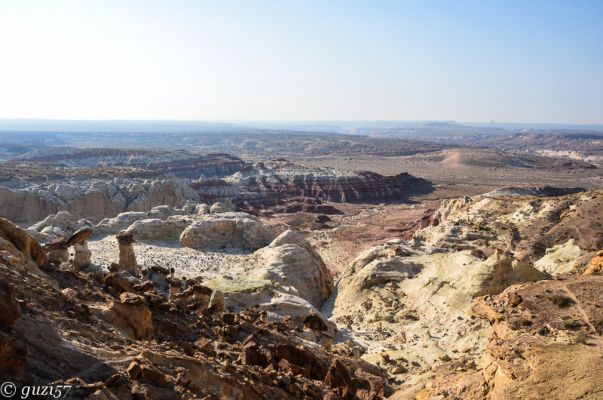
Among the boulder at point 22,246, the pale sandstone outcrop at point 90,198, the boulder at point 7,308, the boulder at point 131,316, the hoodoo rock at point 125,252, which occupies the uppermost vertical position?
the boulder at point 7,308

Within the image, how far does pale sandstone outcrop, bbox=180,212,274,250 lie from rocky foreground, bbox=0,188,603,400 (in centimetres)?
179

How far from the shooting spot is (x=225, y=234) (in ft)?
90.7

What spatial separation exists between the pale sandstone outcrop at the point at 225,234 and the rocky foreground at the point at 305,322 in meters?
1.79

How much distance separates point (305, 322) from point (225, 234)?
13922 millimetres

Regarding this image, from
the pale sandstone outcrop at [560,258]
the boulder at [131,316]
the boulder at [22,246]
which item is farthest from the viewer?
the pale sandstone outcrop at [560,258]

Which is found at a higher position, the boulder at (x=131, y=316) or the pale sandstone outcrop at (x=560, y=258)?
the boulder at (x=131, y=316)

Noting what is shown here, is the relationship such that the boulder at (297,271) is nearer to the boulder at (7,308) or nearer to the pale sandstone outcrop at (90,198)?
the boulder at (7,308)

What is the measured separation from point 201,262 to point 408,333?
11.0 metres

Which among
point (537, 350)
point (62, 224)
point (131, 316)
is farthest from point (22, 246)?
point (62, 224)

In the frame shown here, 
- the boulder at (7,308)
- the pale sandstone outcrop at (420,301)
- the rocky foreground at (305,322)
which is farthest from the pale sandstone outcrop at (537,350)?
the boulder at (7,308)

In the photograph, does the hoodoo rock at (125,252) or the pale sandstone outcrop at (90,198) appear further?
the pale sandstone outcrop at (90,198)

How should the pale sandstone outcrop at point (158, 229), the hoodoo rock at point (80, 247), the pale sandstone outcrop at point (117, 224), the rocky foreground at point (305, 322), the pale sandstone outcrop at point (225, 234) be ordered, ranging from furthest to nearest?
the pale sandstone outcrop at point (117, 224), the pale sandstone outcrop at point (225, 234), the pale sandstone outcrop at point (158, 229), the hoodoo rock at point (80, 247), the rocky foreground at point (305, 322)

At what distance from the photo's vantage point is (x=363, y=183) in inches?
3130

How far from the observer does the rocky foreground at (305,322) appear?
6465mm
